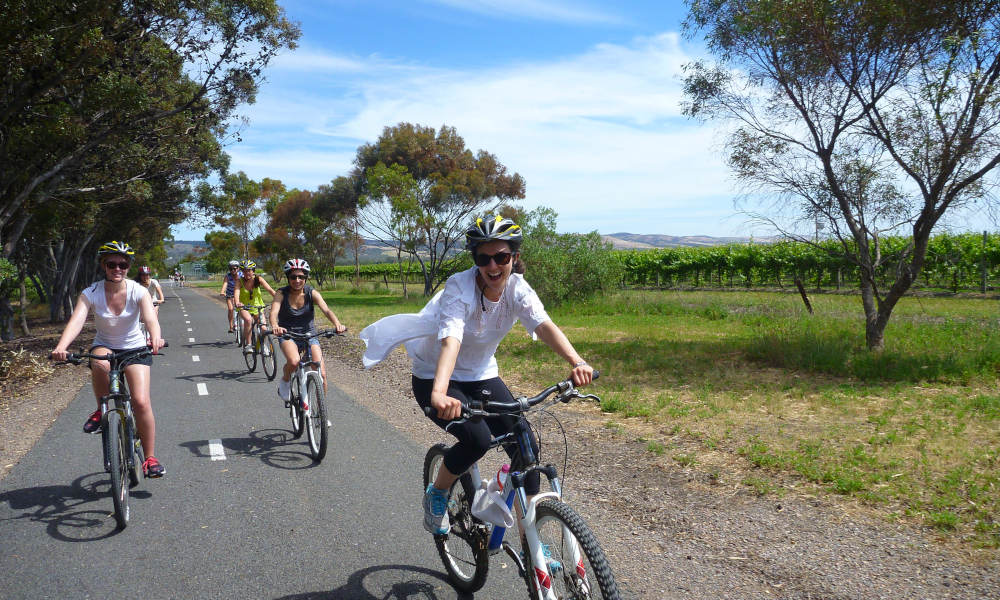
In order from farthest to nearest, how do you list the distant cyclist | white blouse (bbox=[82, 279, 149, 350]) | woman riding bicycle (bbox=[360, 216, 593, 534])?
the distant cyclist, white blouse (bbox=[82, 279, 149, 350]), woman riding bicycle (bbox=[360, 216, 593, 534])

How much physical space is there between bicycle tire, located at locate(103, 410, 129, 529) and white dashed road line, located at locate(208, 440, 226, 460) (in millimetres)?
1608

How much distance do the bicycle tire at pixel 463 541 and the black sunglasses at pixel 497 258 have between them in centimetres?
112

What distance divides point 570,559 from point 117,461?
3493 mm

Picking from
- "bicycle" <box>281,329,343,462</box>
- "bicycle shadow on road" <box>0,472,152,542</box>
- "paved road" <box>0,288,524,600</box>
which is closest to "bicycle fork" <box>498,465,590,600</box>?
"paved road" <box>0,288,524,600</box>

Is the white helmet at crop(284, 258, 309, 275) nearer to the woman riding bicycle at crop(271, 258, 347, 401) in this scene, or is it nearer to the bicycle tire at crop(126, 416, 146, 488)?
the woman riding bicycle at crop(271, 258, 347, 401)

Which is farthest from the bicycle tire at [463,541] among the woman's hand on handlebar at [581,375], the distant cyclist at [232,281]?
the distant cyclist at [232,281]

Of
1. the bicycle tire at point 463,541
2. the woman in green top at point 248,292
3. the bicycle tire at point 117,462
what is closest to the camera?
the bicycle tire at point 463,541

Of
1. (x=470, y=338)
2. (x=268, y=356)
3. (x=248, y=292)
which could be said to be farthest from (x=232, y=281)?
(x=470, y=338)

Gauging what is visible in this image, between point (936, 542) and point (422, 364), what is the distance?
345 centimetres

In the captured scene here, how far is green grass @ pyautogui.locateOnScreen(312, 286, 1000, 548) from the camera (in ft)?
17.7

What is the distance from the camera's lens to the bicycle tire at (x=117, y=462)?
15.6 feet

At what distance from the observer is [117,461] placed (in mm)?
4793

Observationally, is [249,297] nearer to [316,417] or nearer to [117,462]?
[316,417]

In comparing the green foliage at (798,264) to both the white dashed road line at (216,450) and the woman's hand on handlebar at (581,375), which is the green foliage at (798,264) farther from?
the woman's hand on handlebar at (581,375)
